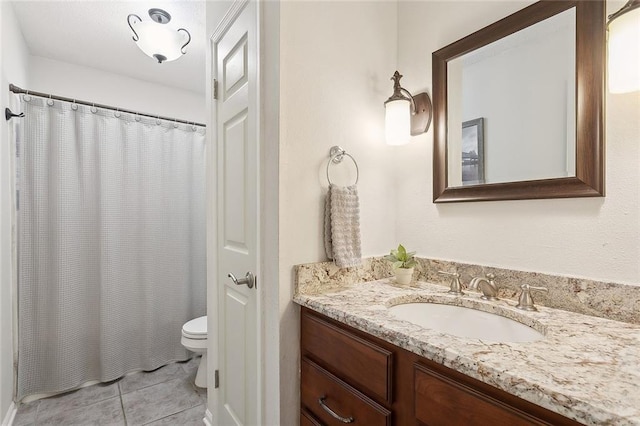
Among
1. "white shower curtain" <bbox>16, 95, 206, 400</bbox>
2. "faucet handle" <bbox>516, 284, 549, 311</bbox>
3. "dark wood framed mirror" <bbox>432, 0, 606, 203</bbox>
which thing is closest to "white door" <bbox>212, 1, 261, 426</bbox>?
"dark wood framed mirror" <bbox>432, 0, 606, 203</bbox>

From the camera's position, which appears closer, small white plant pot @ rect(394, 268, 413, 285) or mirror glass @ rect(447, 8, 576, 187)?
mirror glass @ rect(447, 8, 576, 187)

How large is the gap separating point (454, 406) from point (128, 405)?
2.06 meters

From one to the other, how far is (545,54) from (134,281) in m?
2.68

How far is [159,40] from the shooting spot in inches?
64.6

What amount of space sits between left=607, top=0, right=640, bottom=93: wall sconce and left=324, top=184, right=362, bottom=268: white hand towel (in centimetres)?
82

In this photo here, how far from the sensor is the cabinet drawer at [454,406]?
562 mm

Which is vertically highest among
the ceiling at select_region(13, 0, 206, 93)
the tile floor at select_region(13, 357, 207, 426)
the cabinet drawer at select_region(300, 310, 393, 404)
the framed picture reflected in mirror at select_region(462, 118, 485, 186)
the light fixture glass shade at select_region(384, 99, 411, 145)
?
the ceiling at select_region(13, 0, 206, 93)

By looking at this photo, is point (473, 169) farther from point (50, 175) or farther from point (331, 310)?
point (50, 175)

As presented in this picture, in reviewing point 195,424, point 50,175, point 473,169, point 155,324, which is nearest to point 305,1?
point 473,169

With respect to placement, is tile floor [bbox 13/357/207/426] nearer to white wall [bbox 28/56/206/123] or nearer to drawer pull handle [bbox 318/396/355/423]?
drawer pull handle [bbox 318/396/355/423]

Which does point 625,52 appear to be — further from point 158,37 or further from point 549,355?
point 158,37

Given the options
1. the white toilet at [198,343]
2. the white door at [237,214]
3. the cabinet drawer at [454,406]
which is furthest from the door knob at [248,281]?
the white toilet at [198,343]

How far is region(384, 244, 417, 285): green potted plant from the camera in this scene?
124 centimetres

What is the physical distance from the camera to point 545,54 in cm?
102
